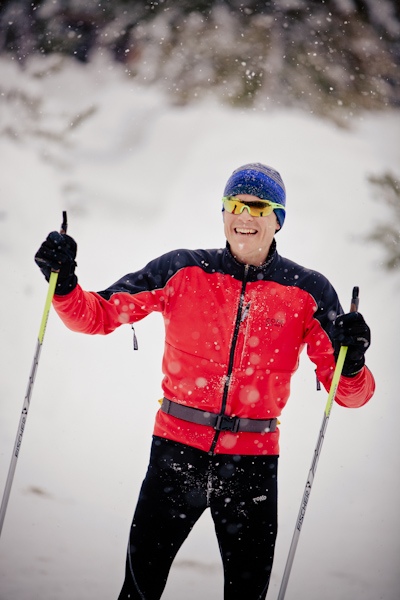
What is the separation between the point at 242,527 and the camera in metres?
1.67

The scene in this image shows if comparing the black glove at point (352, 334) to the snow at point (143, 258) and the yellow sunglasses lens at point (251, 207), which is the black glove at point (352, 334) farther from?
the snow at point (143, 258)

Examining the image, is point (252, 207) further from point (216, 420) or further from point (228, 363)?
point (216, 420)

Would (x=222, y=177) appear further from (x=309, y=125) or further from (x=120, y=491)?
(x=120, y=491)

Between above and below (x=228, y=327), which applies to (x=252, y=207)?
above

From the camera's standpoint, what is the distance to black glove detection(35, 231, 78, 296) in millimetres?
1628

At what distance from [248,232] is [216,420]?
59 centimetres

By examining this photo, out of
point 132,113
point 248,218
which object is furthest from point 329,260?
point 248,218

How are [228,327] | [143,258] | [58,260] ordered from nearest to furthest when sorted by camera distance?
1. [58,260]
2. [228,327]
3. [143,258]

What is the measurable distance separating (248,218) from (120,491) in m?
2.08

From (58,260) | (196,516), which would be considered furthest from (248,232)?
(196,516)

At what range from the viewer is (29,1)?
3.09 meters

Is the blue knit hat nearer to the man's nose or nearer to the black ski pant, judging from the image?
the man's nose

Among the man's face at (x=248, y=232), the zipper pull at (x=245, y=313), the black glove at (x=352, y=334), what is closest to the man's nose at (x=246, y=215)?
the man's face at (x=248, y=232)

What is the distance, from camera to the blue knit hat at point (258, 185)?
5.81 feet
